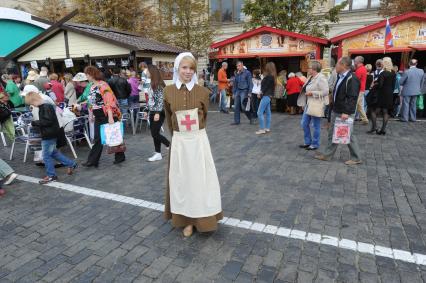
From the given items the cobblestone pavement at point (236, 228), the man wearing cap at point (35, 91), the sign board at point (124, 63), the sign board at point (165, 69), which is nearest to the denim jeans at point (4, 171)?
the cobblestone pavement at point (236, 228)

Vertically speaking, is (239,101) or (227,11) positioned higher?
(227,11)

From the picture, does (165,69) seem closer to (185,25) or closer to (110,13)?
(185,25)

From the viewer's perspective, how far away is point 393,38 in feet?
37.2

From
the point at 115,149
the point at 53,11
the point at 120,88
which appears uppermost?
the point at 53,11

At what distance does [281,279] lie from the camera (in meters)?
2.61

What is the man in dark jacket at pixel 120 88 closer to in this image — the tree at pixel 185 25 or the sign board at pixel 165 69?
the sign board at pixel 165 69

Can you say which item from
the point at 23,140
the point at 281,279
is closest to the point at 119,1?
the point at 23,140

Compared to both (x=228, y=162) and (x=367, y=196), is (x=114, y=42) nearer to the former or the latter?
(x=228, y=162)

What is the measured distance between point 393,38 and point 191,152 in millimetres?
11315

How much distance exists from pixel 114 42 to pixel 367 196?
11007 mm

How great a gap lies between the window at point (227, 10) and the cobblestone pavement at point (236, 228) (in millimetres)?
24210

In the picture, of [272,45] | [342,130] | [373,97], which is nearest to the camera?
[342,130]

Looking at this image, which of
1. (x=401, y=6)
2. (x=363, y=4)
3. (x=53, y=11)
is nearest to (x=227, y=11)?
(x=363, y=4)

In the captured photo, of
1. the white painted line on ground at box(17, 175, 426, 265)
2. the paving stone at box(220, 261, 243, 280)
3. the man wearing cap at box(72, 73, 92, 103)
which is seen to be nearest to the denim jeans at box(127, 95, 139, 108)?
the man wearing cap at box(72, 73, 92, 103)
